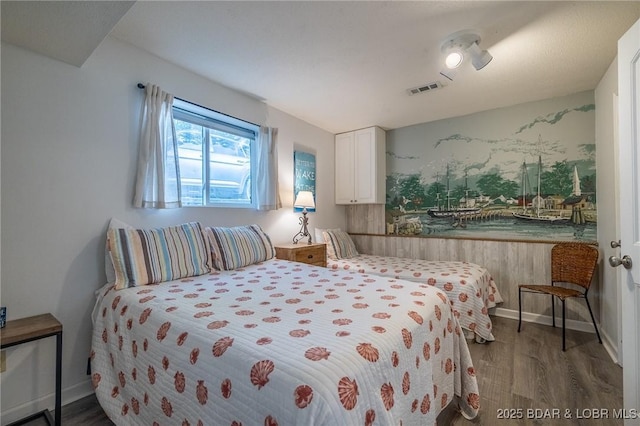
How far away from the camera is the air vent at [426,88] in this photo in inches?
105

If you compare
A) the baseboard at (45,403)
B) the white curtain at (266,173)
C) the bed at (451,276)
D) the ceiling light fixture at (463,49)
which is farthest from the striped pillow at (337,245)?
the baseboard at (45,403)

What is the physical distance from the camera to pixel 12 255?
1585mm

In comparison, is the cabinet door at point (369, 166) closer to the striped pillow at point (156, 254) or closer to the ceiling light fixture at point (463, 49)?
the ceiling light fixture at point (463, 49)

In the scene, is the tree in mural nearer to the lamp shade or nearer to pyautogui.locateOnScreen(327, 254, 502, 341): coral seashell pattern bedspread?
pyautogui.locateOnScreen(327, 254, 502, 341): coral seashell pattern bedspread

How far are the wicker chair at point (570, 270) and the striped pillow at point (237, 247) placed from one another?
255cm

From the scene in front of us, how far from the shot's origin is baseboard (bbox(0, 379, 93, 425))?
5.10 ft

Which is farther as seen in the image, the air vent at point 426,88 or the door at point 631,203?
the air vent at point 426,88

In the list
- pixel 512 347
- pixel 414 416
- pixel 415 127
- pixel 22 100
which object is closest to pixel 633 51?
pixel 414 416

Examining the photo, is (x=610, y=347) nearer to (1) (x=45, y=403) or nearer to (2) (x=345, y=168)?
(2) (x=345, y=168)

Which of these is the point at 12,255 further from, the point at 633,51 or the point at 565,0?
the point at 565,0

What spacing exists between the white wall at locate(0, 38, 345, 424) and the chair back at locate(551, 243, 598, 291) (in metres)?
3.81

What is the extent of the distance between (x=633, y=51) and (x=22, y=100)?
3223mm

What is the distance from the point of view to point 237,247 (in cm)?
240

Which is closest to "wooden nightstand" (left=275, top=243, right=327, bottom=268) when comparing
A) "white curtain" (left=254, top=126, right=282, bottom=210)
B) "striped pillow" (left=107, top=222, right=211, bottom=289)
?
"white curtain" (left=254, top=126, right=282, bottom=210)
